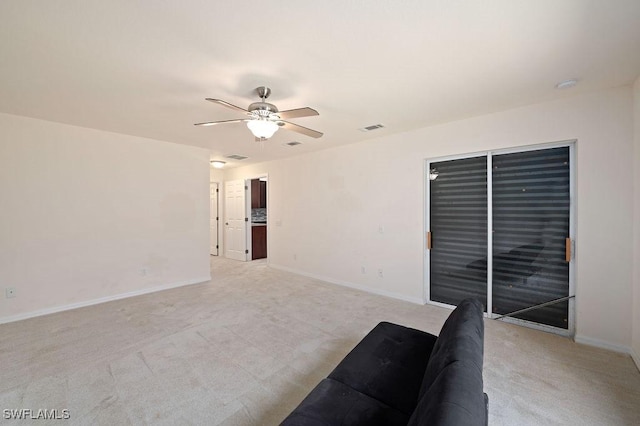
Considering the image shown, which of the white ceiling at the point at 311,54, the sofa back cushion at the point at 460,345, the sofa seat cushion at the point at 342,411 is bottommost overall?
the sofa seat cushion at the point at 342,411

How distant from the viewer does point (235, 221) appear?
6887 millimetres

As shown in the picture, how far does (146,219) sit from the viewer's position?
429 centimetres

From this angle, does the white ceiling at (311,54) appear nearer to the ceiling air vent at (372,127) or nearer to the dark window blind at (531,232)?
the ceiling air vent at (372,127)

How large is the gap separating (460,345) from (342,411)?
2.06 feet

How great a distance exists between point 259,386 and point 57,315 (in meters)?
3.17

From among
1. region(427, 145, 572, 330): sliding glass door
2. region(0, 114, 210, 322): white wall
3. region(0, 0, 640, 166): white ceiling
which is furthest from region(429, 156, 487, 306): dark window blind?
region(0, 114, 210, 322): white wall

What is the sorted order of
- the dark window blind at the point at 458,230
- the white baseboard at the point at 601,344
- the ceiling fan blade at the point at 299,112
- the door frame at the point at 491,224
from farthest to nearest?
the dark window blind at the point at 458,230 < the door frame at the point at 491,224 < the white baseboard at the point at 601,344 < the ceiling fan blade at the point at 299,112

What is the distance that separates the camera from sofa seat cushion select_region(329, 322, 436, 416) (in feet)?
4.46

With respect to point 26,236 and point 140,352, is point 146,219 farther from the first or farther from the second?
point 140,352

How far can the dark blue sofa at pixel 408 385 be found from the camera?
0.90 metres

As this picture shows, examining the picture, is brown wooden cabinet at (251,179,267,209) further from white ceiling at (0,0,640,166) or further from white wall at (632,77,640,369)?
white wall at (632,77,640,369)

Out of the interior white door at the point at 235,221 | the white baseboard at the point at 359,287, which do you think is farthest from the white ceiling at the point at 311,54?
the interior white door at the point at 235,221

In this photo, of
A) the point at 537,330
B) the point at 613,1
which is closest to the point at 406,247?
the point at 537,330

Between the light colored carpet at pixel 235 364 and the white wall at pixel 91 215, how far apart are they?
48 cm
